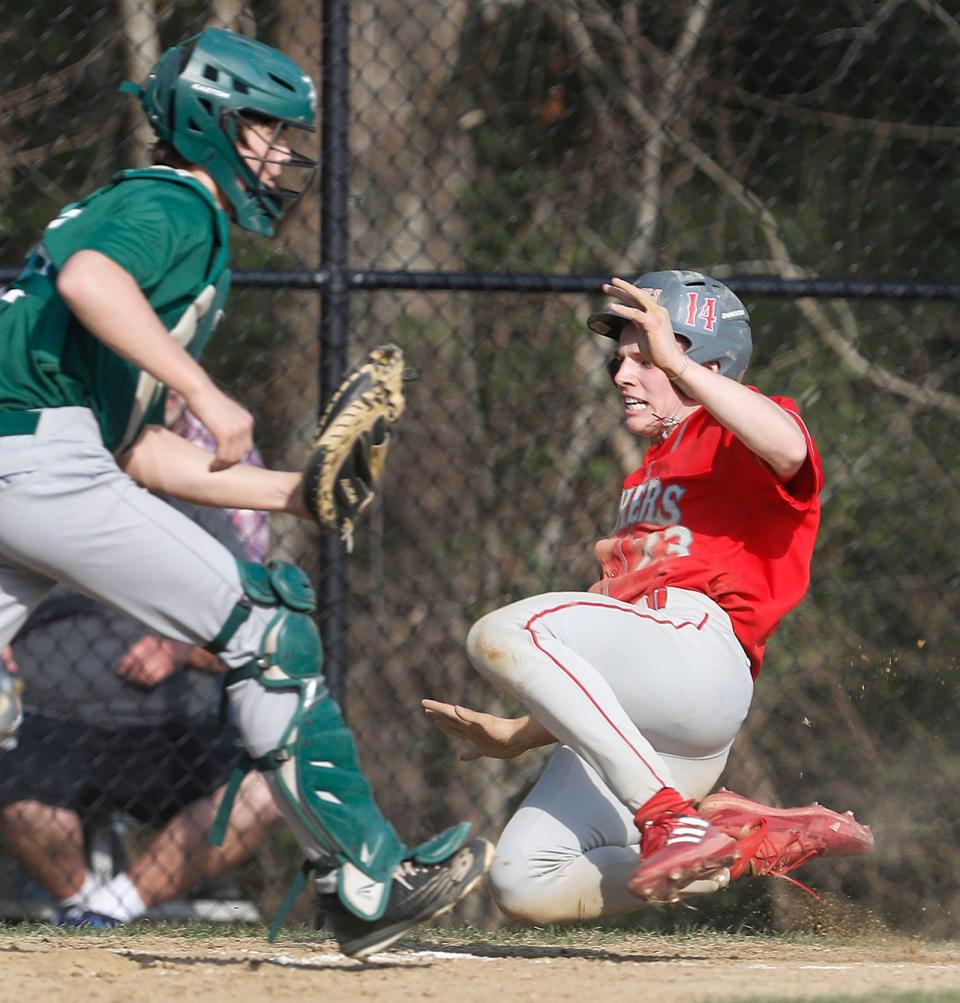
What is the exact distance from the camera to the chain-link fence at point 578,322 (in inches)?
249

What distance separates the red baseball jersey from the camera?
3445 mm

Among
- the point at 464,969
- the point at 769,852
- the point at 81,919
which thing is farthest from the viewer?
the point at 81,919

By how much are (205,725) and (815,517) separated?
2002 millimetres

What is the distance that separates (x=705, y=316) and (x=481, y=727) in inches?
38.8

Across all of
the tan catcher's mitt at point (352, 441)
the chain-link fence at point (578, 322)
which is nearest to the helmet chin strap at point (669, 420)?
the tan catcher's mitt at point (352, 441)

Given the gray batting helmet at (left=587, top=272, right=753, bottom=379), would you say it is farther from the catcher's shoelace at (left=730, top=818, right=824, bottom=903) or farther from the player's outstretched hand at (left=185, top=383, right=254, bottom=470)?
the player's outstretched hand at (left=185, top=383, right=254, bottom=470)

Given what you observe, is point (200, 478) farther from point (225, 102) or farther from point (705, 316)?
point (705, 316)

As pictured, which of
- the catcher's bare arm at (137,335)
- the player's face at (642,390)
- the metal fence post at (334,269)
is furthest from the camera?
the metal fence post at (334,269)

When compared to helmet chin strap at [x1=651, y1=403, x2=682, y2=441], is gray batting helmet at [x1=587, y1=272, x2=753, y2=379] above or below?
above

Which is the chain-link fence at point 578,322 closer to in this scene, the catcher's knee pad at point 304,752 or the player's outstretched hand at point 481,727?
the player's outstretched hand at point 481,727

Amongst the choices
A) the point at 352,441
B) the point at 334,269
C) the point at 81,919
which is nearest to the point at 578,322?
the point at 334,269

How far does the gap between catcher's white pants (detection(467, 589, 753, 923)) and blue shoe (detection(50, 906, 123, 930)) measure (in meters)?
1.16

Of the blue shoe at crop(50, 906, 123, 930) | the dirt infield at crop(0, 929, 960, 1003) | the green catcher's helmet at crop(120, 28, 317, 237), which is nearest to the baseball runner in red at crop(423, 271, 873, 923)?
the dirt infield at crop(0, 929, 960, 1003)

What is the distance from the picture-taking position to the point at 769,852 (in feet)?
11.3
